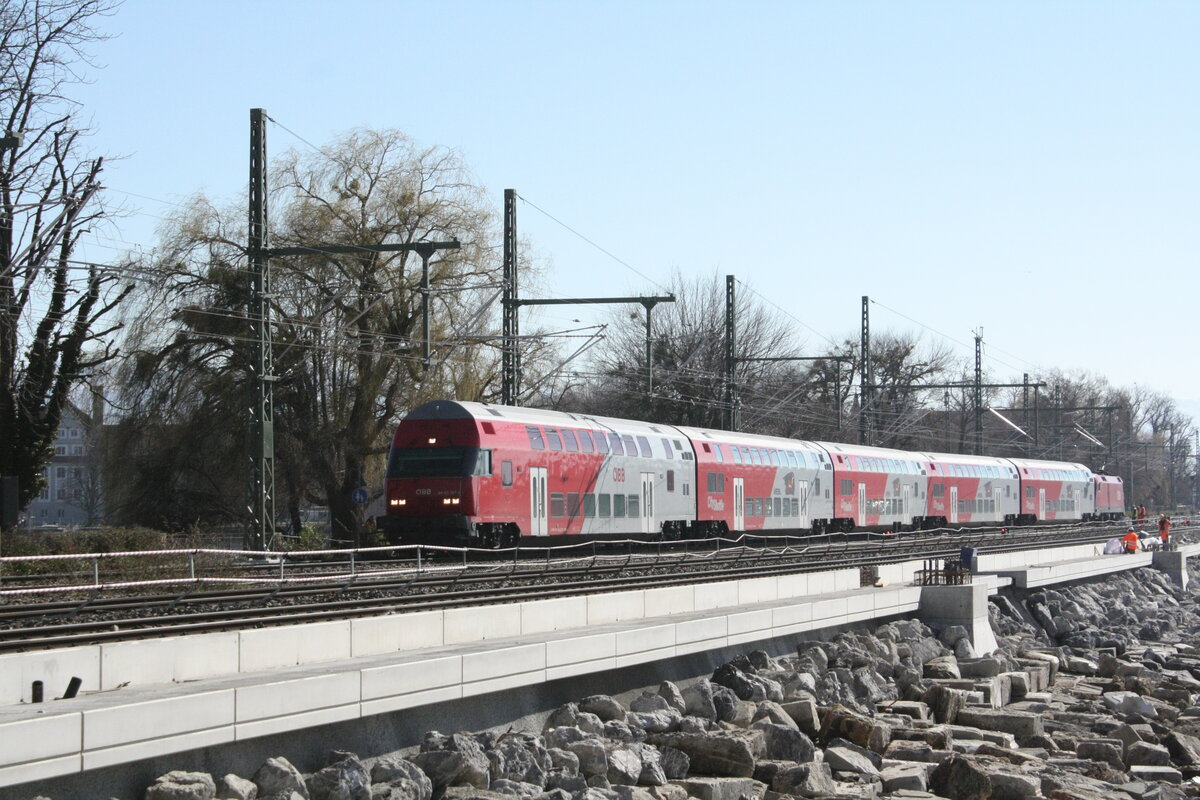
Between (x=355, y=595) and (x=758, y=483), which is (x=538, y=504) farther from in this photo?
(x=758, y=483)

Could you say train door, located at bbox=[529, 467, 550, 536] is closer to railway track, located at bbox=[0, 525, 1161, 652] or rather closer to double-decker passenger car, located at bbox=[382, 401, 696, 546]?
double-decker passenger car, located at bbox=[382, 401, 696, 546]

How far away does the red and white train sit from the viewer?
98.3 feet

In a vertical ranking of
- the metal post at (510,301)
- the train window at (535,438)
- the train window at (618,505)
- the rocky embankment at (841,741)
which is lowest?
the rocky embankment at (841,741)

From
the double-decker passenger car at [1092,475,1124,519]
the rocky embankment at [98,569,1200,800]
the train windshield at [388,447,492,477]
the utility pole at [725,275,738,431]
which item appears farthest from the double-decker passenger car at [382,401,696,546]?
the double-decker passenger car at [1092,475,1124,519]

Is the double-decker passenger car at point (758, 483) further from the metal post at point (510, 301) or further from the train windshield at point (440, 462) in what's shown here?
the train windshield at point (440, 462)

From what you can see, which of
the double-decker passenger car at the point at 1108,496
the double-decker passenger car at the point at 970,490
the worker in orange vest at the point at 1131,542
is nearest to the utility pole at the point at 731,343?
the double-decker passenger car at the point at 970,490

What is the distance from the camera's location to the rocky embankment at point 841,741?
41.4ft

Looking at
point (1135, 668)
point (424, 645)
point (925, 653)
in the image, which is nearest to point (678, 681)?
point (424, 645)

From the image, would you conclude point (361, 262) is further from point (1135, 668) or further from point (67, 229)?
point (1135, 668)

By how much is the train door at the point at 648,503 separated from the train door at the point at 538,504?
4.39 metres

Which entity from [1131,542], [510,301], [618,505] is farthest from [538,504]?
[1131,542]

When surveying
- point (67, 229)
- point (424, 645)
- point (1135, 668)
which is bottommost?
point (1135, 668)

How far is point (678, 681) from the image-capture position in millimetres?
18547

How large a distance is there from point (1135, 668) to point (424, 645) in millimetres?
18133
